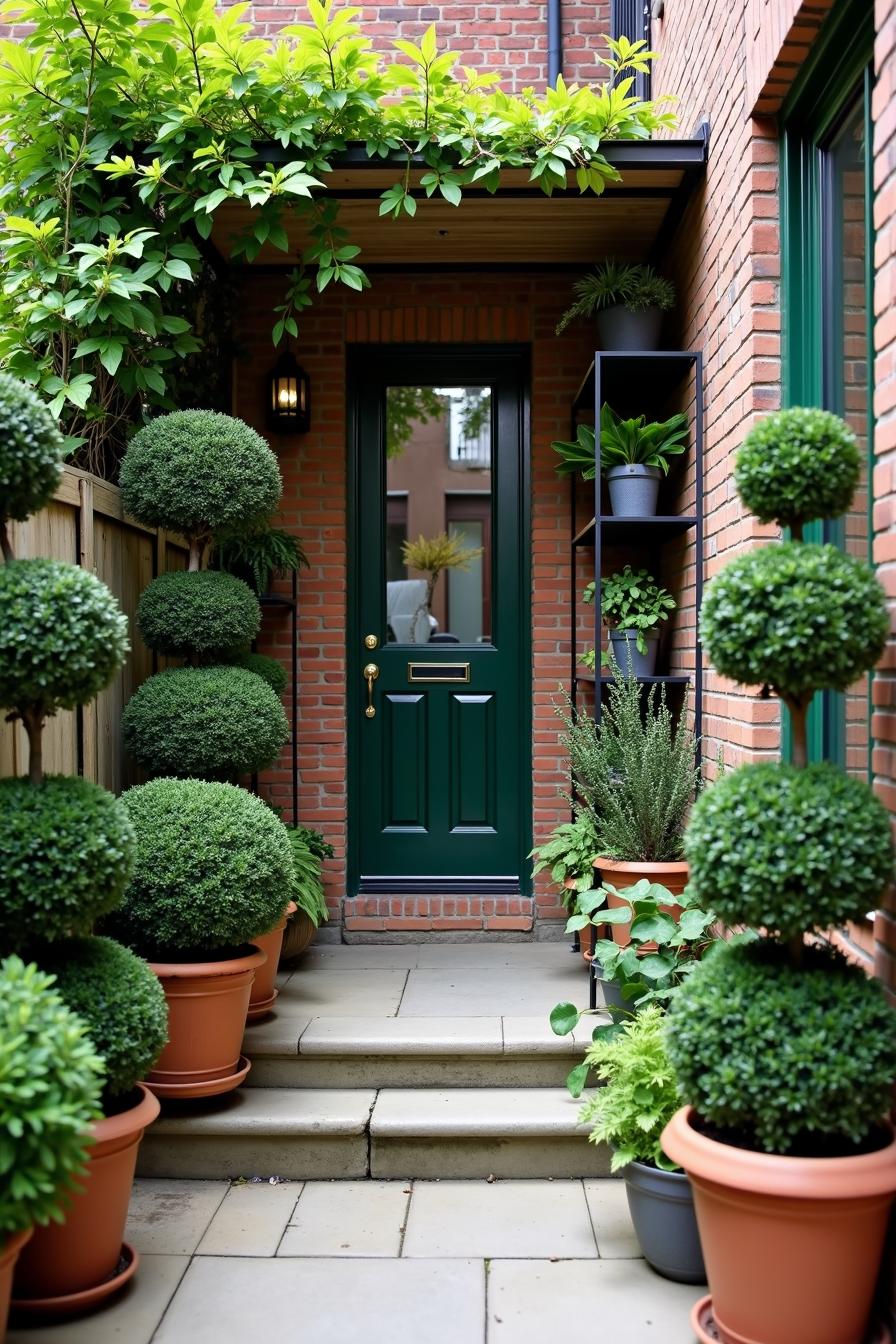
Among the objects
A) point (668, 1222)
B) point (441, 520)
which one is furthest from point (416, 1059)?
point (441, 520)

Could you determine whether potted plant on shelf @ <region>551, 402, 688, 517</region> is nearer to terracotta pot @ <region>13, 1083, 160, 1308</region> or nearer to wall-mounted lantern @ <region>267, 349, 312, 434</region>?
wall-mounted lantern @ <region>267, 349, 312, 434</region>

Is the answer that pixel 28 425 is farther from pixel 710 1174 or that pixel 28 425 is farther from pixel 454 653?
pixel 454 653

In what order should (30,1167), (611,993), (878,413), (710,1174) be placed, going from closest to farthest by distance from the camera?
(30,1167)
(710,1174)
(878,413)
(611,993)

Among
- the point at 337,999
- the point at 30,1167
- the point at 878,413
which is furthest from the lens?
the point at 337,999

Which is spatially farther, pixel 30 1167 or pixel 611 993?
pixel 611 993

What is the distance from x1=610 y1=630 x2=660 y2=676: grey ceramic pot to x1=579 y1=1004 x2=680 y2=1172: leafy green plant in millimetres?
1656

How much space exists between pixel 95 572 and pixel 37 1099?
2.10 m

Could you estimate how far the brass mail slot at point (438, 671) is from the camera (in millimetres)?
5051

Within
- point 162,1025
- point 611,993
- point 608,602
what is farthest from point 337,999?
point 608,602

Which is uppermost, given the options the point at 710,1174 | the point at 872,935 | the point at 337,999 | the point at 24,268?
the point at 24,268

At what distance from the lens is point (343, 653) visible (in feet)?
16.4

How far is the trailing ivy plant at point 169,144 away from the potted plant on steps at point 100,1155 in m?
1.75

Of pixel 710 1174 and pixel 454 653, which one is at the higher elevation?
pixel 454 653

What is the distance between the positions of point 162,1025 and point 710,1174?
1.28 m
